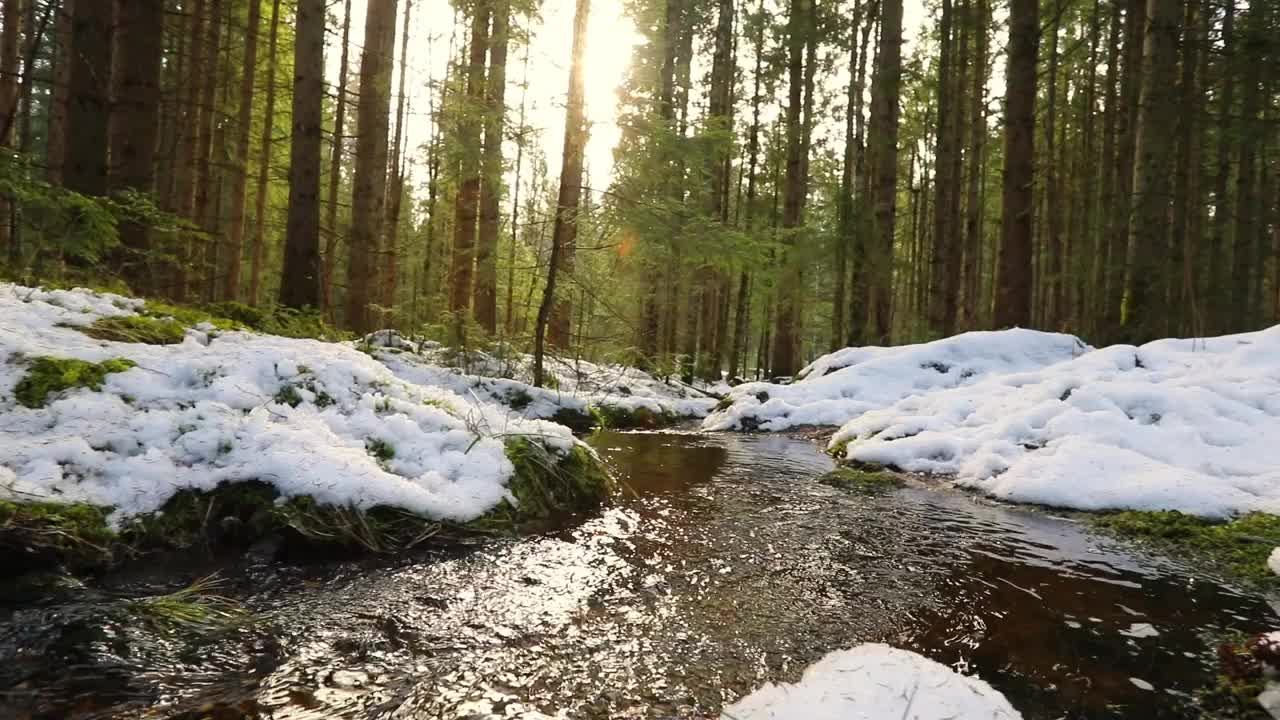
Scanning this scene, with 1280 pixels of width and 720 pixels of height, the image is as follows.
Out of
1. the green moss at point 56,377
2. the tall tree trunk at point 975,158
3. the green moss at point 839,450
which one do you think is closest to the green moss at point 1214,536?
the green moss at point 839,450

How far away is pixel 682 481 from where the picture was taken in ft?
16.7

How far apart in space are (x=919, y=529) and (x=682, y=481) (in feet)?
6.16

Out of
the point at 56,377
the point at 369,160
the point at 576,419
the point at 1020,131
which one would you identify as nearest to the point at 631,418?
the point at 576,419

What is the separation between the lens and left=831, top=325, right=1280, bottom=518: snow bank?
4.04 meters

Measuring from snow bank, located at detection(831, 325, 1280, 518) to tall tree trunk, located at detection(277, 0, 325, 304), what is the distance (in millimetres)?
6679

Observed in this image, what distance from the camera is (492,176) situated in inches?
368

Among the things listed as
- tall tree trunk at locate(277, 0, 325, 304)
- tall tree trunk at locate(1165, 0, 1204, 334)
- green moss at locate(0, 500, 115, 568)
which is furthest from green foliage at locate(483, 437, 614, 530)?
tall tree trunk at locate(277, 0, 325, 304)

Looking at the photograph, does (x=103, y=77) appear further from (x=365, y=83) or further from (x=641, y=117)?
(x=641, y=117)

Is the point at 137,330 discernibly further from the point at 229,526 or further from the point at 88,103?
the point at 88,103

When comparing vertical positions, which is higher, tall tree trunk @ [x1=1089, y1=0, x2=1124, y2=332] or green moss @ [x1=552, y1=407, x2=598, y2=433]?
tall tree trunk @ [x1=1089, y1=0, x2=1124, y2=332]

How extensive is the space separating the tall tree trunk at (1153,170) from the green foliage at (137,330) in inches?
422

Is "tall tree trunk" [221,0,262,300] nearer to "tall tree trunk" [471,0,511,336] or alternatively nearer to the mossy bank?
"tall tree trunk" [471,0,511,336]

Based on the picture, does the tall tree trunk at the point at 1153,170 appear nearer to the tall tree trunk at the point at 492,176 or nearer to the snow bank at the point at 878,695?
the tall tree trunk at the point at 492,176

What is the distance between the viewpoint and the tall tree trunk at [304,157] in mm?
7453
